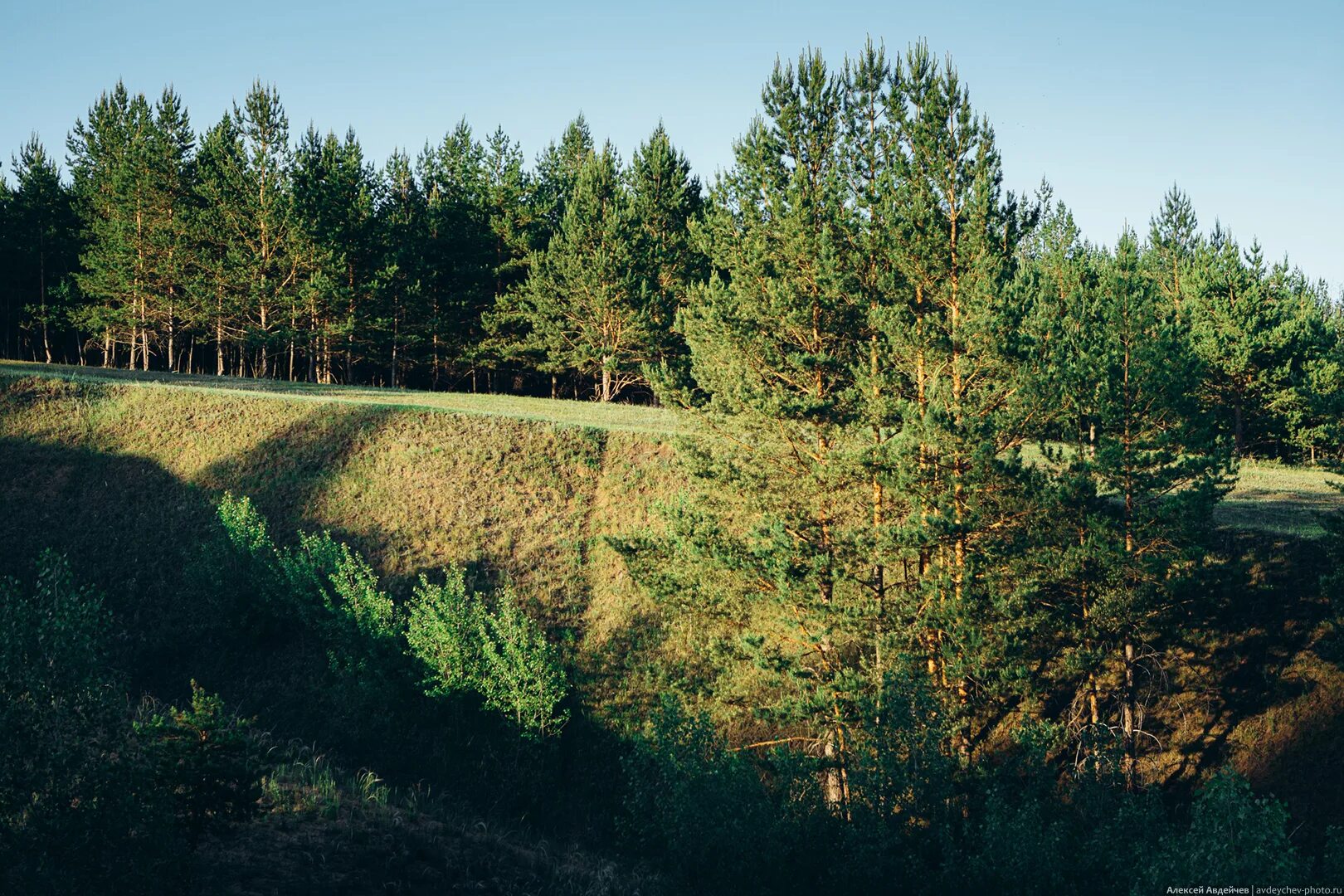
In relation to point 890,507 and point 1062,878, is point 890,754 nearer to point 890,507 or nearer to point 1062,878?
point 1062,878

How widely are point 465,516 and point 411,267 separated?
27406mm

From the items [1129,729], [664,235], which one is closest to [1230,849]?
[1129,729]

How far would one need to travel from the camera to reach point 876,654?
17.8 meters

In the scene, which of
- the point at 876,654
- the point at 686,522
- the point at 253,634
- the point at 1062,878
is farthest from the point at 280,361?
the point at 1062,878

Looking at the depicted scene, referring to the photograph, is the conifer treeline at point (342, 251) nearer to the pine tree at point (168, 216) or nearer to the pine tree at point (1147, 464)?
the pine tree at point (168, 216)

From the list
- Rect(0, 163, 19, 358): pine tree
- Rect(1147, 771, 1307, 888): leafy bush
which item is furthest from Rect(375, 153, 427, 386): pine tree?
Rect(1147, 771, 1307, 888): leafy bush

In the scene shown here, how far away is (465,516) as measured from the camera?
2925 centimetres

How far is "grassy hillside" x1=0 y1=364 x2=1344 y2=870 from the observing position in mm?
19609

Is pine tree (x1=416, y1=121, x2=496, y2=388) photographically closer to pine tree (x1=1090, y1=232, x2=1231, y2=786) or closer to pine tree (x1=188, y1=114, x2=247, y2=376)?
pine tree (x1=188, y1=114, x2=247, y2=376)

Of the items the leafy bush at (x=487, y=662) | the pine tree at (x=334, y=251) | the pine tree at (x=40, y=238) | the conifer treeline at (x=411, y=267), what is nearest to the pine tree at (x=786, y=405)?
the leafy bush at (x=487, y=662)

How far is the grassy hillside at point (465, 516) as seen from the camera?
64.3ft

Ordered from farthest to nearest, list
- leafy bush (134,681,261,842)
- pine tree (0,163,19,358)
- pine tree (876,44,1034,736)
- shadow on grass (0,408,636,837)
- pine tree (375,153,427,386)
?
pine tree (0,163,19,358) → pine tree (375,153,427,386) → shadow on grass (0,408,636,837) → pine tree (876,44,1034,736) → leafy bush (134,681,261,842)

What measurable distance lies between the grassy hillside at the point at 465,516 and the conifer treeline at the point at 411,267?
7970 mm

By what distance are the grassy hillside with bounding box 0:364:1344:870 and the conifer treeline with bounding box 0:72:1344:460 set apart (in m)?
7.97
